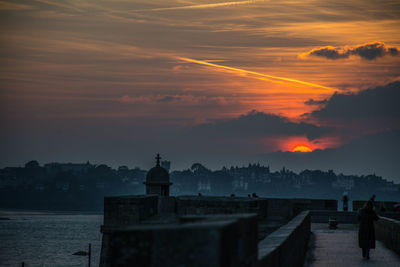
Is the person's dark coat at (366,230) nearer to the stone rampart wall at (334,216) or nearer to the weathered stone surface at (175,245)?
the weathered stone surface at (175,245)

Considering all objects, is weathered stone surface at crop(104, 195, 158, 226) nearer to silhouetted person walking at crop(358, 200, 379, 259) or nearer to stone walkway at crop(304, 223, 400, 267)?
stone walkway at crop(304, 223, 400, 267)

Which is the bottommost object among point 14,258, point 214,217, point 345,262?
point 14,258

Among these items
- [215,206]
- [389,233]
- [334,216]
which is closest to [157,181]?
[334,216]

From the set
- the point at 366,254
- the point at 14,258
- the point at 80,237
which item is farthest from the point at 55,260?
the point at 366,254

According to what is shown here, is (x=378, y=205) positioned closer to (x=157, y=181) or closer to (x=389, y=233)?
(x=157, y=181)

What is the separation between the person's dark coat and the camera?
13.5 m

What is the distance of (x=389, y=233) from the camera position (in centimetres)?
1638

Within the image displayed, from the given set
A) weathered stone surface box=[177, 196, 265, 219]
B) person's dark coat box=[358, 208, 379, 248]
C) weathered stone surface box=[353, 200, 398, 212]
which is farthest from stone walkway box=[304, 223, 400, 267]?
weathered stone surface box=[353, 200, 398, 212]

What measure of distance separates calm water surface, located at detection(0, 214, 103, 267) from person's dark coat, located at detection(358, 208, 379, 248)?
84.5 m

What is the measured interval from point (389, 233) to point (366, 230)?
279 cm

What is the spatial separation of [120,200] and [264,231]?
398cm

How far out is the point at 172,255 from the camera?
353 centimetres

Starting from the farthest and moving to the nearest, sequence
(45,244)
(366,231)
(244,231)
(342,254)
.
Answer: (45,244), (342,254), (366,231), (244,231)

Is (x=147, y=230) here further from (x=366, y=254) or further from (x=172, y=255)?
(x=366, y=254)
